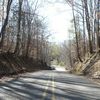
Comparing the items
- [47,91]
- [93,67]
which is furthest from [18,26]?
[47,91]

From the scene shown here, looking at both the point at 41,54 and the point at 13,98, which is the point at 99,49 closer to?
the point at 13,98

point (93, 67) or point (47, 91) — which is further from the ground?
point (93, 67)

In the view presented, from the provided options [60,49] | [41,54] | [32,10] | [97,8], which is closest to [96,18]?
[97,8]

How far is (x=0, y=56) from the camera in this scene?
140ft

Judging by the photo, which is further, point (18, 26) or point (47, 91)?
point (18, 26)

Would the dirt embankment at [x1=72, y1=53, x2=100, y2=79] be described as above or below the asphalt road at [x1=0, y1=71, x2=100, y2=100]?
above

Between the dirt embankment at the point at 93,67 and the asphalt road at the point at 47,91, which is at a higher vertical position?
the dirt embankment at the point at 93,67

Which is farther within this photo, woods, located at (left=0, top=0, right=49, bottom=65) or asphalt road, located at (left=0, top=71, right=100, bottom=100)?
woods, located at (left=0, top=0, right=49, bottom=65)

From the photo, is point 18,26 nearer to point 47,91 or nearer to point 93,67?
point 93,67

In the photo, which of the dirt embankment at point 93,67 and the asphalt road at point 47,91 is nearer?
the asphalt road at point 47,91

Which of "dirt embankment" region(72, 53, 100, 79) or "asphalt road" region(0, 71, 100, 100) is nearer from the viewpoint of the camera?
"asphalt road" region(0, 71, 100, 100)

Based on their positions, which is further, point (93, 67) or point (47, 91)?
point (93, 67)

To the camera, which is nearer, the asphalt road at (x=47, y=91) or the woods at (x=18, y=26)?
the asphalt road at (x=47, y=91)

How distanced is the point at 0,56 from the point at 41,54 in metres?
70.8
